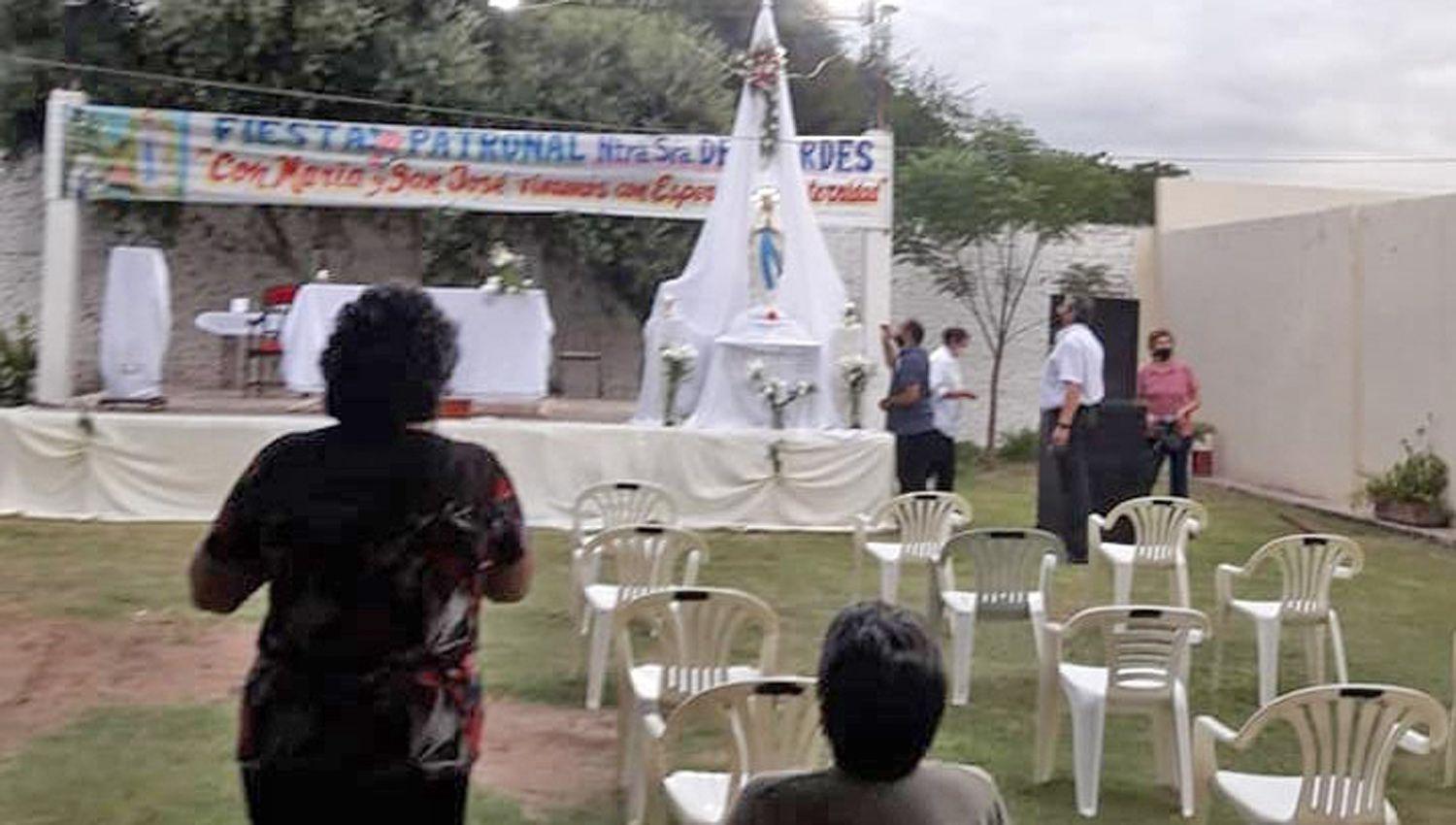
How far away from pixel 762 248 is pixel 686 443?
A: 2.35 m

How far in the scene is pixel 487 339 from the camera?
1343 centimetres

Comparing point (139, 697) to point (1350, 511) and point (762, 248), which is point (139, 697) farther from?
point (1350, 511)

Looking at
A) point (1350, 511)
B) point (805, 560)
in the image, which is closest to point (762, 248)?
point (805, 560)

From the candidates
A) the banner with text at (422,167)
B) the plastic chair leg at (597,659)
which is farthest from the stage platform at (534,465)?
the plastic chair leg at (597,659)

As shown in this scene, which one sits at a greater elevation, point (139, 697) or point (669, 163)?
point (669, 163)

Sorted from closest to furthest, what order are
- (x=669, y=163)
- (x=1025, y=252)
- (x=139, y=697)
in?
1. (x=139, y=697)
2. (x=669, y=163)
3. (x=1025, y=252)

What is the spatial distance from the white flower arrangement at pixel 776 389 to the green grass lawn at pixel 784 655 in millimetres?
1245

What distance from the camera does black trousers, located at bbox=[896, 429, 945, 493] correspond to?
1084 centimetres

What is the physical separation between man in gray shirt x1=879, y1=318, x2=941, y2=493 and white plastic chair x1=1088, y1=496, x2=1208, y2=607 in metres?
3.24

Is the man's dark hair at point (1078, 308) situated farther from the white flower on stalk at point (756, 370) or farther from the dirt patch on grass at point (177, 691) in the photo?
the dirt patch on grass at point (177, 691)

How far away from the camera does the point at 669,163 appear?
45.2ft

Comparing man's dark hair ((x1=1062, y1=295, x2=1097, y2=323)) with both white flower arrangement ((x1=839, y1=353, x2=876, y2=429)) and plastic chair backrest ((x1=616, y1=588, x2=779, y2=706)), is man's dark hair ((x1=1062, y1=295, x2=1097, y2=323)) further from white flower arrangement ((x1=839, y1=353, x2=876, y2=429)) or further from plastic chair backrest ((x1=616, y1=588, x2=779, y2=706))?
plastic chair backrest ((x1=616, y1=588, x2=779, y2=706))

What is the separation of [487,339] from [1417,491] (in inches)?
302

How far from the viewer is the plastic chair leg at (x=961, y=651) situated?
6.14 m
